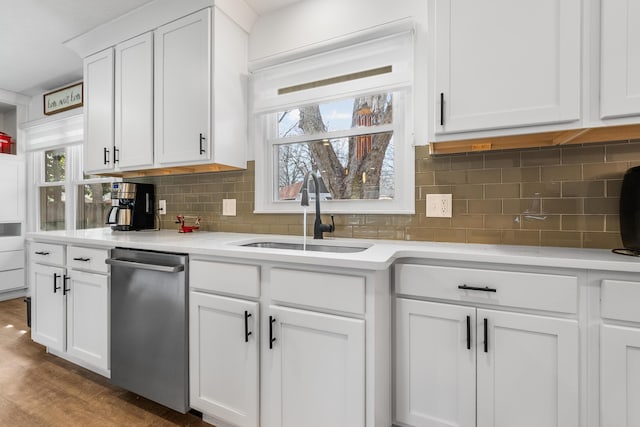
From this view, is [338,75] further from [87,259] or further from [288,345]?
[87,259]

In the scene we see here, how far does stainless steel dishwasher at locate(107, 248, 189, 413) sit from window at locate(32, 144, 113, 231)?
6.55 feet

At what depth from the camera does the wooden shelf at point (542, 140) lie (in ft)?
4.22

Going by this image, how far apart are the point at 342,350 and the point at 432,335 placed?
16.2 inches

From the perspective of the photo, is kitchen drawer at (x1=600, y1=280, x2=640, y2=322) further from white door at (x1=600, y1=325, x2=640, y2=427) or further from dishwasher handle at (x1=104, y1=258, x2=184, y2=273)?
dishwasher handle at (x1=104, y1=258, x2=184, y2=273)

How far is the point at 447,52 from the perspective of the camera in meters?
1.41

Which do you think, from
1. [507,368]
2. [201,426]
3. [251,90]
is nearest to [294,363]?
[201,426]

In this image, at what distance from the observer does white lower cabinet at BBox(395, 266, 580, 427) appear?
1.19m

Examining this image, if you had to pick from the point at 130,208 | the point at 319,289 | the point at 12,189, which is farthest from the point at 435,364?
the point at 12,189

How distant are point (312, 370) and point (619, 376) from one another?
1.13 m

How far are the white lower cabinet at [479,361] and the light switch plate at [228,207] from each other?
1458 mm

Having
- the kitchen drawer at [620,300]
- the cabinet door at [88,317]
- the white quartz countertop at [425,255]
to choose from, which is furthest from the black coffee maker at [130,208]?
the kitchen drawer at [620,300]

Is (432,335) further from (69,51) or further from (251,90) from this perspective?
(69,51)

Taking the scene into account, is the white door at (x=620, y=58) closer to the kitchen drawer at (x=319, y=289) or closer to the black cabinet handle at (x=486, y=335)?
the black cabinet handle at (x=486, y=335)

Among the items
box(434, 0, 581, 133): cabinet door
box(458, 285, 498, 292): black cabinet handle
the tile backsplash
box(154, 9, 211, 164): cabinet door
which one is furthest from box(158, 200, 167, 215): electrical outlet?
box(458, 285, 498, 292): black cabinet handle
